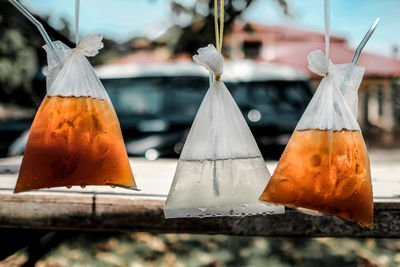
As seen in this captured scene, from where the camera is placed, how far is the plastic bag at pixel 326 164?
39.7 inches

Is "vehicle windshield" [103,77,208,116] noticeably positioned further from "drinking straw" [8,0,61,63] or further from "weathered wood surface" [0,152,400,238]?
"drinking straw" [8,0,61,63]

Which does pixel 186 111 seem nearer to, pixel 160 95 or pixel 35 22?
pixel 160 95


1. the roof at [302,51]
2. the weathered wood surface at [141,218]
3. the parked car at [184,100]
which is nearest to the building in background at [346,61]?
the roof at [302,51]

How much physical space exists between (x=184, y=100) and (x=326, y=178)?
121 inches

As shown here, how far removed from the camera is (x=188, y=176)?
3.58 ft

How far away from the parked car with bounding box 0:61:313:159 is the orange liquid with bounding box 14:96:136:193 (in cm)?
257

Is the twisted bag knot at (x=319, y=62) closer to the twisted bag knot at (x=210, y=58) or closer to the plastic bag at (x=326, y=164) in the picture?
the plastic bag at (x=326, y=164)

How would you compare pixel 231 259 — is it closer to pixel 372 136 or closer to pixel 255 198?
pixel 255 198

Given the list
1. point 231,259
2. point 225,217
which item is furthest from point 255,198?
point 231,259

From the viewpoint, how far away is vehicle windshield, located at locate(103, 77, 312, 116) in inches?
154

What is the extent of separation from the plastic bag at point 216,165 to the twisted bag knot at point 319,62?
23 cm

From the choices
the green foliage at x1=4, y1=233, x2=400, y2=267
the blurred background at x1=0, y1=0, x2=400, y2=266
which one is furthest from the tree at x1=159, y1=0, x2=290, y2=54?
the green foliage at x1=4, y1=233, x2=400, y2=267

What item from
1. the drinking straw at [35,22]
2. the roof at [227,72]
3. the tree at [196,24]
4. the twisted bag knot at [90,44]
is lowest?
the twisted bag knot at [90,44]

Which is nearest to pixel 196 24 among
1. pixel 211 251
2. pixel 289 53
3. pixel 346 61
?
pixel 211 251
